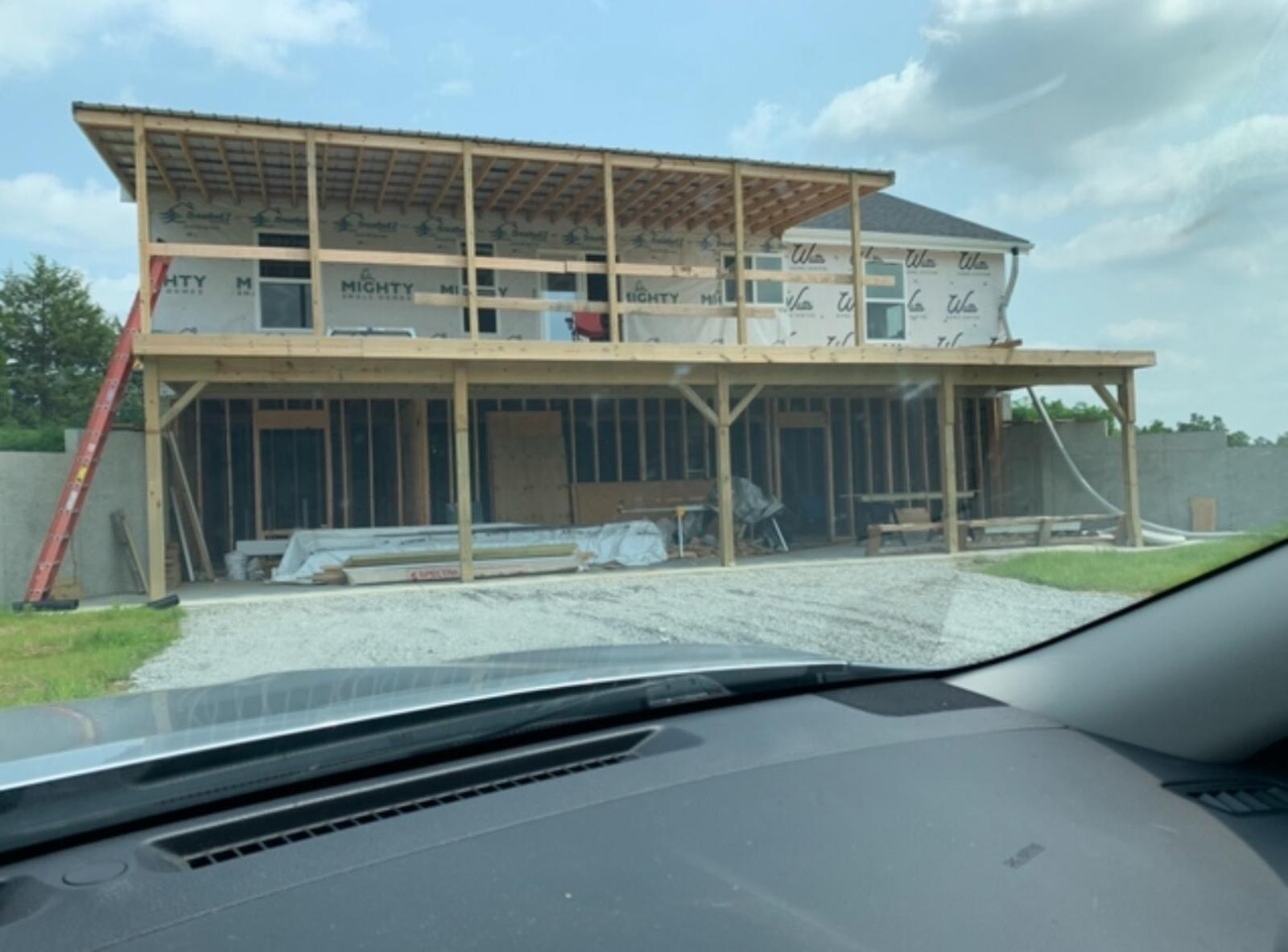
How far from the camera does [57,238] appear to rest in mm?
5160

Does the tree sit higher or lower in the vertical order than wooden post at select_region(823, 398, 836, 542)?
higher

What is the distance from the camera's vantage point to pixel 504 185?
46.5ft

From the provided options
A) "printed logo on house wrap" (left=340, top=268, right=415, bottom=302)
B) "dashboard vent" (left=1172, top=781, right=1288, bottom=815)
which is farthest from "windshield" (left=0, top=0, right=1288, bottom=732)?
"dashboard vent" (left=1172, top=781, right=1288, bottom=815)

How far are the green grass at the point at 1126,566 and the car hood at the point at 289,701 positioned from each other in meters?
1.16

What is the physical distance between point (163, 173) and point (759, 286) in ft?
29.4

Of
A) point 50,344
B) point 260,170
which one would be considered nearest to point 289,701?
point 260,170

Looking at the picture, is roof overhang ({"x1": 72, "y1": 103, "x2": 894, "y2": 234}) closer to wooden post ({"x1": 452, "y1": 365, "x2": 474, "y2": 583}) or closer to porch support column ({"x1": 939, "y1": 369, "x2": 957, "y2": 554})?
wooden post ({"x1": 452, "y1": 365, "x2": 474, "y2": 583})

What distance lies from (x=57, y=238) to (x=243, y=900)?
461cm

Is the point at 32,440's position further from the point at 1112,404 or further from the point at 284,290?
the point at 1112,404

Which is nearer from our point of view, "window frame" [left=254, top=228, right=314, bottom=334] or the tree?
Answer: "window frame" [left=254, top=228, right=314, bottom=334]

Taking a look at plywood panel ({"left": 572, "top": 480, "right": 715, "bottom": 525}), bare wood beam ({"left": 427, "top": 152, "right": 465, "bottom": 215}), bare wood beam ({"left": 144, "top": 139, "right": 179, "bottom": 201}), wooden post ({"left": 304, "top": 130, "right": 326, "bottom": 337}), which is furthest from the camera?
plywood panel ({"left": 572, "top": 480, "right": 715, "bottom": 525})

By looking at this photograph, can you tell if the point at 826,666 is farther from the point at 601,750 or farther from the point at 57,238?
the point at 57,238

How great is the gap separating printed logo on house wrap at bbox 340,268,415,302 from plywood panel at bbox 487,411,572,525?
8.65ft

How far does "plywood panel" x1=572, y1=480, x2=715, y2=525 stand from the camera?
1731cm
